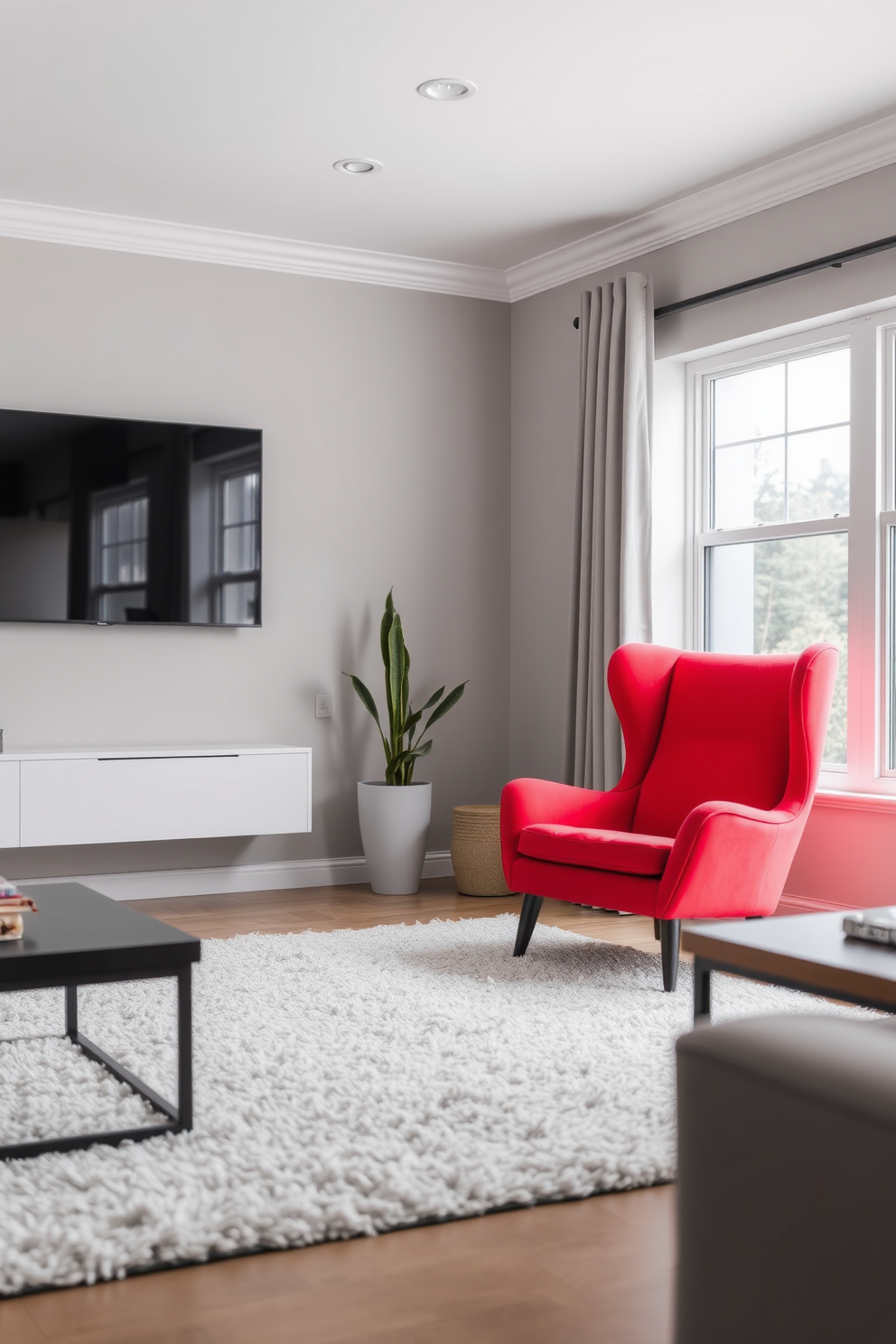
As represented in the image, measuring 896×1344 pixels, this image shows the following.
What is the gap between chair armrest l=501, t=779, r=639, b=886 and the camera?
390cm

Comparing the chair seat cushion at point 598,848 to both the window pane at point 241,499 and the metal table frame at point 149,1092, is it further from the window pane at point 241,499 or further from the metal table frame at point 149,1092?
the window pane at point 241,499

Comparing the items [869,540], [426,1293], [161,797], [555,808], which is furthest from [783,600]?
[426,1293]

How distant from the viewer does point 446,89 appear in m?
3.85

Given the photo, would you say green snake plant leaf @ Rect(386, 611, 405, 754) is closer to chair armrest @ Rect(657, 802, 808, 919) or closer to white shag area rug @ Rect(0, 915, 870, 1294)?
white shag area rug @ Rect(0, 915, 870, 1294)

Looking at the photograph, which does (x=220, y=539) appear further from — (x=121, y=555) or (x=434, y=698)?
(x=434, y=698)

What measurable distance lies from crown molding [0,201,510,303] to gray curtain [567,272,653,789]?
0.75m

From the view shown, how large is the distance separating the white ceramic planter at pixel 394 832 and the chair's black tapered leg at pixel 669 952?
1838 millimetres

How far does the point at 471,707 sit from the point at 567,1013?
2665 mm

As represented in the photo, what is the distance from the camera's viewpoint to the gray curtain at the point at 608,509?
4.88 meters

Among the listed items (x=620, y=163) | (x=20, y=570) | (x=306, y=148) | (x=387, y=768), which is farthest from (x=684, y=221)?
(x=20, y=570)

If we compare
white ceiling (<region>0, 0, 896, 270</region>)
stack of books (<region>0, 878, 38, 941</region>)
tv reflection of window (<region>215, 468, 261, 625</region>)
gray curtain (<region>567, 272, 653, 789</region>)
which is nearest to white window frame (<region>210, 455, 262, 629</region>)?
tv reflection of window (<region>215, 468, 261, 625</region>)

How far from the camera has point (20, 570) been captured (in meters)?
4.79

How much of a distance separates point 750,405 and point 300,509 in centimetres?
186

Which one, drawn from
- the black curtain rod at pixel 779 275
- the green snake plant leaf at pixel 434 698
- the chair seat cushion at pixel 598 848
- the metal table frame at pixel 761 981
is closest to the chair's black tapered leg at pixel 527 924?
the chair seat cushion at pixel 598 848
